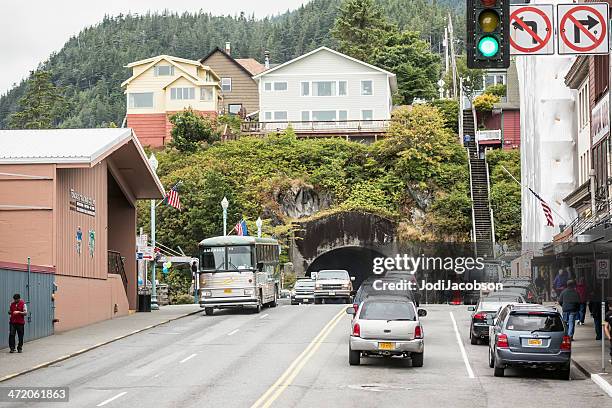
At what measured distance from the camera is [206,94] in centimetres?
8938

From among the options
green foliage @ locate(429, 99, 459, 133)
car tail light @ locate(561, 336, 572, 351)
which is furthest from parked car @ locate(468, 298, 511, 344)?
green foliage @ locate(429, 99, 459, 133)

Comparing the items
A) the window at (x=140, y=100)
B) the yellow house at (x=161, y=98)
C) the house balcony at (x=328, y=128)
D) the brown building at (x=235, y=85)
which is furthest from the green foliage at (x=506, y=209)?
the brown building at (x=235, y=85)

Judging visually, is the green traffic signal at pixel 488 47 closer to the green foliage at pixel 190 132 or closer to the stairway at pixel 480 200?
the stairway at pixel 480 200

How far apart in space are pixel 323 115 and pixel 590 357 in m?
55.7

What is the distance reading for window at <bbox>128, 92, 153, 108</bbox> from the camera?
89125 millimetres

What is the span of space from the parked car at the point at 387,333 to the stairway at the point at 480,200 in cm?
3439

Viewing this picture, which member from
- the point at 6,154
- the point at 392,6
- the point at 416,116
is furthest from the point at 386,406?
the point at 392,6

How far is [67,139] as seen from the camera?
4081 cm

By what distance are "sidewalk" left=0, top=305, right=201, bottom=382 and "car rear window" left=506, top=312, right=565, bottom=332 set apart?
39.1 ft

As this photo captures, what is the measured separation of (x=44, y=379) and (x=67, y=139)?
1757 cm

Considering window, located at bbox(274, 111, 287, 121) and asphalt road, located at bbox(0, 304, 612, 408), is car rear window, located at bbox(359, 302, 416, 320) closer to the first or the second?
asphalt road, located at bbox(0, 304, 612, 408)

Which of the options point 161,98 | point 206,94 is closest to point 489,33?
point 206,94

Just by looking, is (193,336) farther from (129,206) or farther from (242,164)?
(242,164)

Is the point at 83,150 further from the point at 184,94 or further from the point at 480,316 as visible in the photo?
the point at 184,94
